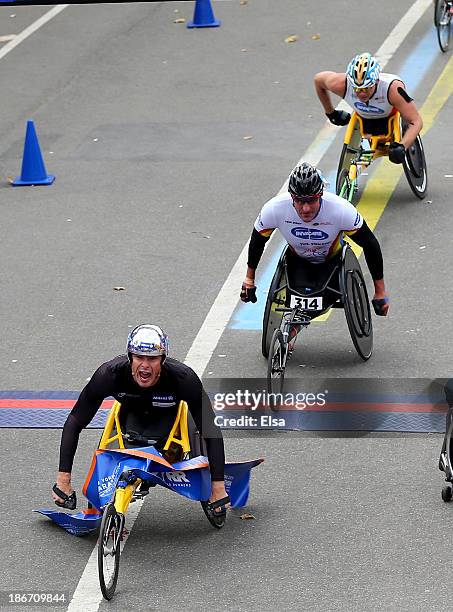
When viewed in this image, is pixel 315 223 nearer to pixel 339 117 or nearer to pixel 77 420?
pixel 77 420

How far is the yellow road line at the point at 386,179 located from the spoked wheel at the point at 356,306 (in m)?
1.00

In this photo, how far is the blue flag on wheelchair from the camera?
8852 millimetres

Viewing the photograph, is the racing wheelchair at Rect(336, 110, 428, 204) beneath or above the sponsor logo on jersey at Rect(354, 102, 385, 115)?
beneath

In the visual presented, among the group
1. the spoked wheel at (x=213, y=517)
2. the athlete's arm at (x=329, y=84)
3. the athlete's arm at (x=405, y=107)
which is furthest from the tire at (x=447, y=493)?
the athlete's arm at (x=329, y=84)

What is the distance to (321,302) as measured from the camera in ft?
37.9

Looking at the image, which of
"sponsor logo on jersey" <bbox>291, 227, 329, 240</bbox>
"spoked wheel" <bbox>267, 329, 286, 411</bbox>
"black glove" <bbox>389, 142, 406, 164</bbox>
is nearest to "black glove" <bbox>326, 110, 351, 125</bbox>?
"black glove" <bbox>389, 142, 406, 164</bbox>

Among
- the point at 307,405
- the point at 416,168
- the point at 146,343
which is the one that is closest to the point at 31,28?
the point at 416,168

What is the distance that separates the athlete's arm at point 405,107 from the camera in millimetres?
14531

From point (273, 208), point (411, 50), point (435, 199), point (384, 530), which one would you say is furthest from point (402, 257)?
point (411, 50)

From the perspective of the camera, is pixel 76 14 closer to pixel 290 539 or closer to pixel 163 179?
pixel 163 179

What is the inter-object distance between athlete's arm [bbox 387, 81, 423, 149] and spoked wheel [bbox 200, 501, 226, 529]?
6254 mm

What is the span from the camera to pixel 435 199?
1576 centimetres

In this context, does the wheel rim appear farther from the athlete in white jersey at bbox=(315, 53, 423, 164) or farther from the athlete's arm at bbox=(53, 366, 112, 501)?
the athlete's arm at bbox=(53, 366, 112, 501)

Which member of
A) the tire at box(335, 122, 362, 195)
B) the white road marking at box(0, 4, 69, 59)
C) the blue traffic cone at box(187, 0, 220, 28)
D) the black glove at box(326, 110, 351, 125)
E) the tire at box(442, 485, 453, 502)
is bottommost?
the white road marking at box(0, 4, 69, 59)
